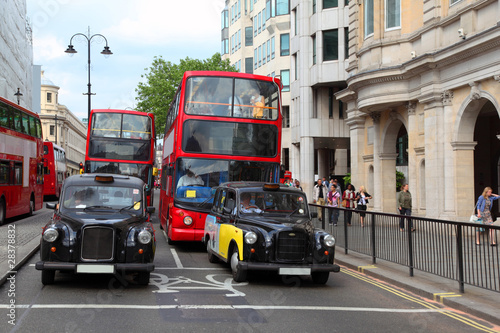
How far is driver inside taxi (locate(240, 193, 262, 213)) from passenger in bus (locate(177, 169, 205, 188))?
3626 mm

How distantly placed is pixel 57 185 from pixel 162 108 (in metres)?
12.9

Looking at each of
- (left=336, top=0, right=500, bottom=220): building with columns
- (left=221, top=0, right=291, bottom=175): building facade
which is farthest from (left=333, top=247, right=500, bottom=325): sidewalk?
(left=221, top=0, right=291, bottom=175): building facade

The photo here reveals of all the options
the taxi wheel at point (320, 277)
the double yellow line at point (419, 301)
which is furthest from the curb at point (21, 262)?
the double yellow line at point (419, 301)

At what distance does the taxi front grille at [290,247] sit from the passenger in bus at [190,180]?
5.16 m

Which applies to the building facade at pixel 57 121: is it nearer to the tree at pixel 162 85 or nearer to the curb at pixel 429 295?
the tree at pixel 162 85

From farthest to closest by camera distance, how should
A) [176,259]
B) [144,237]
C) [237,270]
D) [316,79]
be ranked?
[316,79] → [176,259] → [237,270] → [144,237]

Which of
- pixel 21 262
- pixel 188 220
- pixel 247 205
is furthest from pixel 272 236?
pixel 21 262

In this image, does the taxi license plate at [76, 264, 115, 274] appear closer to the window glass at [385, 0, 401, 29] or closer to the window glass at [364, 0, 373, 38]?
the window glass at [385, 0, 401, 29]

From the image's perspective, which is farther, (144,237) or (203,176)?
(203,176)

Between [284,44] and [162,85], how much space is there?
37.6 ft

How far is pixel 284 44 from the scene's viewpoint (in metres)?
52.4

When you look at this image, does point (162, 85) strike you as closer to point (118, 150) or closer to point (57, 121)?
point (118, 150)

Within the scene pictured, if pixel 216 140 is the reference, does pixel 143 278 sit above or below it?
below

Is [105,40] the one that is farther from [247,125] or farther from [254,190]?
[254,190]
